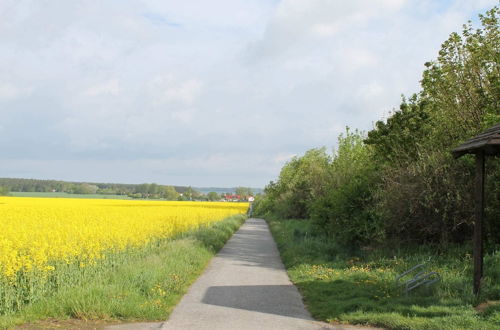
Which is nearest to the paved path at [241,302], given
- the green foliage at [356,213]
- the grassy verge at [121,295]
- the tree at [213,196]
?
the grassy verge at [121,295]

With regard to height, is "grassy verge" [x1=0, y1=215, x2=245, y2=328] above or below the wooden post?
below

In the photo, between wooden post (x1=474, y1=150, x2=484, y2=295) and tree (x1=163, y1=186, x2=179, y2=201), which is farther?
tree (x1=163, y1=186, x2=179, y2=201)

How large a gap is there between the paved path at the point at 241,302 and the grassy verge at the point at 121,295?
34cm

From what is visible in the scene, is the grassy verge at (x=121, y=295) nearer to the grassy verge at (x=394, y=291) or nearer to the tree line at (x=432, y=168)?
the grassy verge at (x=394, y=291)

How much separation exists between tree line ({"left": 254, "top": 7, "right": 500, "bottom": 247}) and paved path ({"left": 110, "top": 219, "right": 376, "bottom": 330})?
11.4 feet

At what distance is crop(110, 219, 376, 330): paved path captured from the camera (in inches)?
294

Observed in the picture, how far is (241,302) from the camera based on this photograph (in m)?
9.07

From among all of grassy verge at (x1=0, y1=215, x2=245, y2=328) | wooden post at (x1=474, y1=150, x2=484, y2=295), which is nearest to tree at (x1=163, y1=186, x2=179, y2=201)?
grassy verge at (x1=0, y1=215, x2=245, y2=328)

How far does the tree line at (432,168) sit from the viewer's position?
12922mm

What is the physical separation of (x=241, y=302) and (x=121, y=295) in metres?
2.18

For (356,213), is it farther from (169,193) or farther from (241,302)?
(169,193)

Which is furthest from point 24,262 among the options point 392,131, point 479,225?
point 392,131

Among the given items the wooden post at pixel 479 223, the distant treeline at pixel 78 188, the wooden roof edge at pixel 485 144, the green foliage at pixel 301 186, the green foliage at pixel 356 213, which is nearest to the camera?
the wooden roof edge at pixel 485 144

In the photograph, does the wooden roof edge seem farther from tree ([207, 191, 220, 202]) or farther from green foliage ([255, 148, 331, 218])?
tree ([207, 191, 220, 202])
